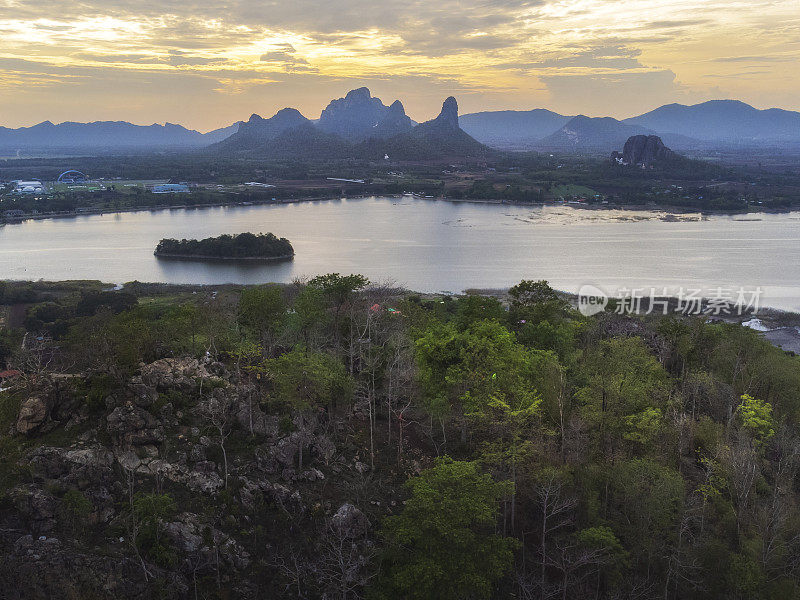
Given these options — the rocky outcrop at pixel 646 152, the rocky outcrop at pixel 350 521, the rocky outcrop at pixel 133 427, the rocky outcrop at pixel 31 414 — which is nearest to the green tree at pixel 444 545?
the rocky outcrop at pixel 350 521

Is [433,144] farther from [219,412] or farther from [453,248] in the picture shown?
[219,412]

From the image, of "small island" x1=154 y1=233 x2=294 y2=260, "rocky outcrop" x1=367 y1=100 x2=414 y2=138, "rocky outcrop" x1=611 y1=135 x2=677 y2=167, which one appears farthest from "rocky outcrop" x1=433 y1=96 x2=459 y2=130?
"small island" x1=154 y1=233 x2=294 y2=260

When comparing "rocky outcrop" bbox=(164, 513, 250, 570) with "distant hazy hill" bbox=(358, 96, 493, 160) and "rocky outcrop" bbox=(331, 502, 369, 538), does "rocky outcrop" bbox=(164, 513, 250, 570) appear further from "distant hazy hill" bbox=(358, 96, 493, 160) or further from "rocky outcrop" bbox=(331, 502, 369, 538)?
"distant hazy hill" bbox=(358, 96, 493, 160)

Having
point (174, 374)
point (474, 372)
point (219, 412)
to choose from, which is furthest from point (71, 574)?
point (474, 372)

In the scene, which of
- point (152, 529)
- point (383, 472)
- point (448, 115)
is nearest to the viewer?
point (152, 529)

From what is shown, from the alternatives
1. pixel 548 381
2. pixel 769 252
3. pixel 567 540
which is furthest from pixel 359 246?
pixel 567 540

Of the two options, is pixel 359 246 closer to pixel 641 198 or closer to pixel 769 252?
pixel 769 252
